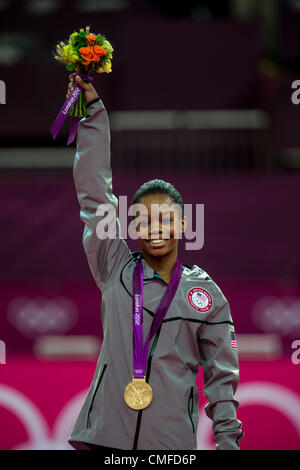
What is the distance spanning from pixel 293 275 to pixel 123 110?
2594mm

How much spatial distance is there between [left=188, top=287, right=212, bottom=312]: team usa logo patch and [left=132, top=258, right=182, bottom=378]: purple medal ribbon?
63mm

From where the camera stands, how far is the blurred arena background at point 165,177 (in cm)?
464

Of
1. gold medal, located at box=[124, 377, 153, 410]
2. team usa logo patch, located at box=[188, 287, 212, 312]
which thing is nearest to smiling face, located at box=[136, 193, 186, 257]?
team usa logo patch, located at box=[188, 287, 212, 312]

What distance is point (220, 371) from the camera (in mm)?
2623

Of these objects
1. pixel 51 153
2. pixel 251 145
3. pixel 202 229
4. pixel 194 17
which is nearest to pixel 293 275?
pixel 202 229

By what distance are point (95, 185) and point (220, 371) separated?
76 centimetres

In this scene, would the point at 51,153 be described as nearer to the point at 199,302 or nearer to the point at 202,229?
the point at 202,229

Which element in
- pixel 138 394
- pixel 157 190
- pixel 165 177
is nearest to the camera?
pixel 138 394

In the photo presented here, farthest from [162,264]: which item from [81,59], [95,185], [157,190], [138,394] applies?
[81,59]

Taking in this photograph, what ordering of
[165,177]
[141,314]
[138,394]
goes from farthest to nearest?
[165,177] → [141,314] → [138,394]

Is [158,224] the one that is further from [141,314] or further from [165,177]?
[165,177]

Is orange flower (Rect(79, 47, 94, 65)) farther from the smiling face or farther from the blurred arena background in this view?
the blurred arena background

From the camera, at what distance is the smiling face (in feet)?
8.80

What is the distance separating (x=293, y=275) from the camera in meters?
7.21
